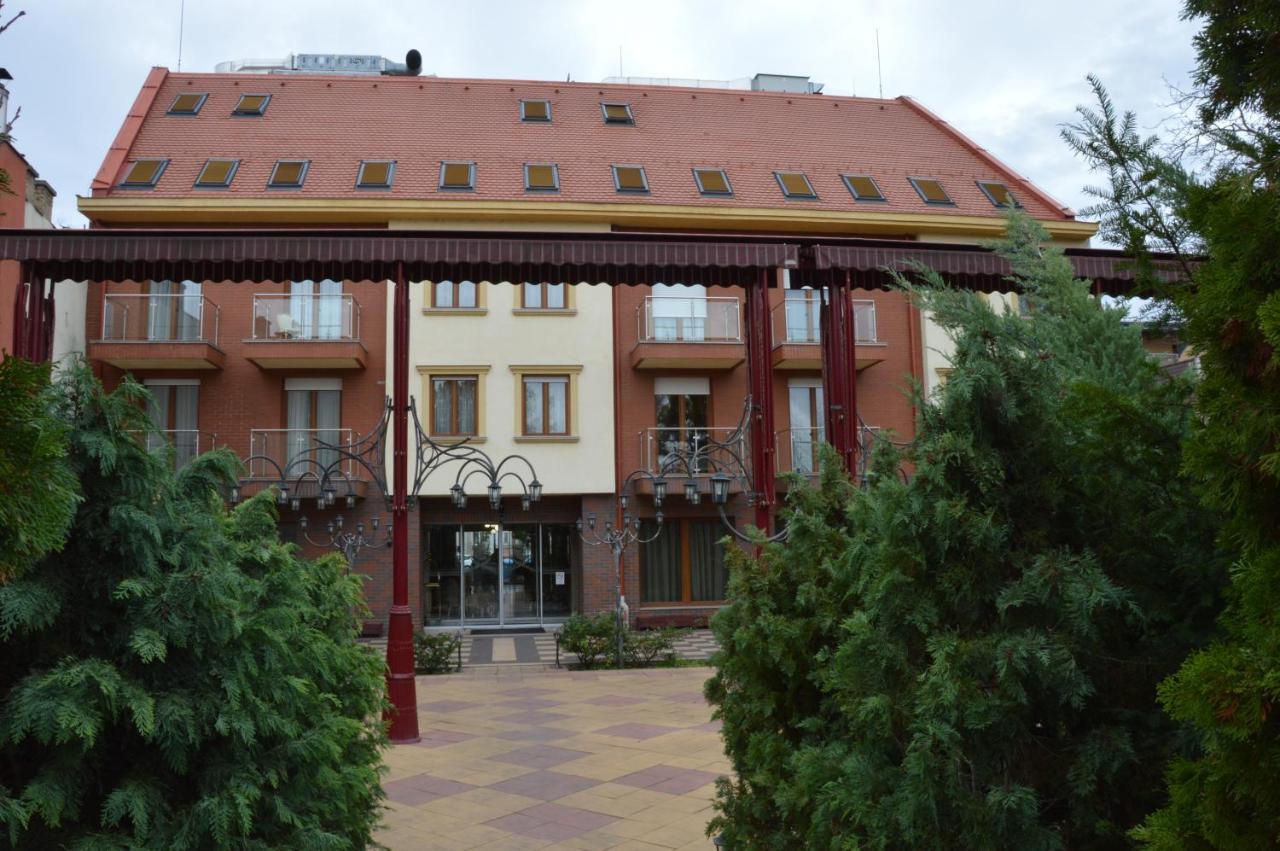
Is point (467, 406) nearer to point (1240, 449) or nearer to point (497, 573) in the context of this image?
point (497, 573)

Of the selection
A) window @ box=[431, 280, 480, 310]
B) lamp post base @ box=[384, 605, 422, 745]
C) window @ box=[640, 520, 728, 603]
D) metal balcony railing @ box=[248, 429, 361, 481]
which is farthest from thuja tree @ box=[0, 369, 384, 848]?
window @ box=[640, 520, 728, 603]

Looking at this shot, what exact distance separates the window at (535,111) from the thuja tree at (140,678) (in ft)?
81.0

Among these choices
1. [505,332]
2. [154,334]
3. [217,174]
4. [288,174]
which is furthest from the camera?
[505,332]

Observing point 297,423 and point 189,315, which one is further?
point 297,423

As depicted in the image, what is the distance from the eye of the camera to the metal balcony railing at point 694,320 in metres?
22.9

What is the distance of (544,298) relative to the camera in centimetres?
2327

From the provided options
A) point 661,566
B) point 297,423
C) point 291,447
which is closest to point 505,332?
point 297,423

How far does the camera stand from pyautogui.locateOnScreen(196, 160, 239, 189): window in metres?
22.2

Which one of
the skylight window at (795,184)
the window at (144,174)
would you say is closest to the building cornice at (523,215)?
the window at (144,174)

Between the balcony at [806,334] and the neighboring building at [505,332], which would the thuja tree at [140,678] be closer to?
the neighboring building at [505,332]

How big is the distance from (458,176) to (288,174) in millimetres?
4064

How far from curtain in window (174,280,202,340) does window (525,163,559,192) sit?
8.22 meters

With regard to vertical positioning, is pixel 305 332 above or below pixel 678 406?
above

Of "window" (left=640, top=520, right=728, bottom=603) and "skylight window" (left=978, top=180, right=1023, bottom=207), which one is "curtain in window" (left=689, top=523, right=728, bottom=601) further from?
"skylight window" (left=978, top=180, right=1023, bottom=207)
